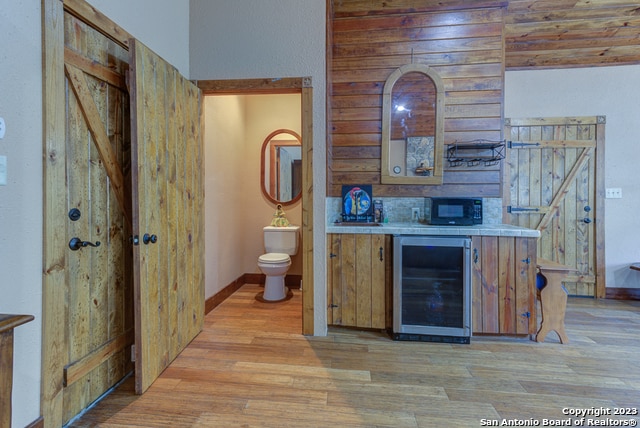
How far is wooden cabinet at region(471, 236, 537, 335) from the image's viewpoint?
2.28 metres

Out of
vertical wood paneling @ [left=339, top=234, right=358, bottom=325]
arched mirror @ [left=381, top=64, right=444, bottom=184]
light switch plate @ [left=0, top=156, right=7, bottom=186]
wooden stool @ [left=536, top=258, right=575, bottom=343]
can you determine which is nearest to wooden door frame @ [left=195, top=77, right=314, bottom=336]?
vertical wood paneling @ [left=339, top=234, right=358, bottom=325]

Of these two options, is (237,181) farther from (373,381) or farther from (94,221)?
(373,381)

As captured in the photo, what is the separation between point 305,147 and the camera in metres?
2.42

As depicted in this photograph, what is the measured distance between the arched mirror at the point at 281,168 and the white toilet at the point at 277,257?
0.51m

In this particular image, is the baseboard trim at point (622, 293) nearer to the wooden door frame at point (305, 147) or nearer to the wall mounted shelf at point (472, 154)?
the wall mounted shelf at point (472, 154)

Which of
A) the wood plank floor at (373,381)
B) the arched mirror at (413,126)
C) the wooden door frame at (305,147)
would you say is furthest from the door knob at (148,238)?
the arched mirror at (413,126)

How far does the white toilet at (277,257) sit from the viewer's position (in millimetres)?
3195

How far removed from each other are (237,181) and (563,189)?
13.0 ft

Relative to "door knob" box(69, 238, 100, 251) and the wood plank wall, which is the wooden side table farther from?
the wood plank wall

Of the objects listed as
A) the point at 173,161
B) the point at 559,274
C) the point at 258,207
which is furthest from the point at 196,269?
the point at 559,274

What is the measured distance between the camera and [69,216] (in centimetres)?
146

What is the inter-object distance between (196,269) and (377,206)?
174 cm

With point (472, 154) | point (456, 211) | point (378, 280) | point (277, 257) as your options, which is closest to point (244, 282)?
point (277, 257)

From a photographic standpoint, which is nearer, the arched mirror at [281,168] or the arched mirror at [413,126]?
the arched mirror at [413,126]
